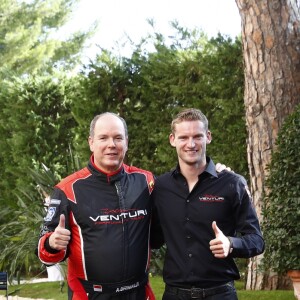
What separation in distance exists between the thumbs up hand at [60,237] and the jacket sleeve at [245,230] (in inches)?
34.0

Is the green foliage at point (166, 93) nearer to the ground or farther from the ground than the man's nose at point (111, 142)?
farther from the ground

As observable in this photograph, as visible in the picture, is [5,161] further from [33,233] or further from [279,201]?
[279,201]

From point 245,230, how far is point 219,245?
1.07 feet

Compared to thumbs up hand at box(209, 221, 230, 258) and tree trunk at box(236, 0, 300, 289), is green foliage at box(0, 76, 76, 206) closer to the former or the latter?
tree trunk at box(236, 0, 300, 289)

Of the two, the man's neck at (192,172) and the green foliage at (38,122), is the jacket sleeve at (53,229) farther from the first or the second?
the green foliage at (38,122)

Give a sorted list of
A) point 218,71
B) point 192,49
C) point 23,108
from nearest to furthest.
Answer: point 218,71
point 192,49
point 23,108

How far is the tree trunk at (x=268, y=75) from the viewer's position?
768 centimetres

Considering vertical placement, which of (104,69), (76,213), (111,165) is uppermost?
(104,69)

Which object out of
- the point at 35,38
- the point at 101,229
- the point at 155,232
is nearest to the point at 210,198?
the point at 155,232

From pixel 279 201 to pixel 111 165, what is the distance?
2.76m

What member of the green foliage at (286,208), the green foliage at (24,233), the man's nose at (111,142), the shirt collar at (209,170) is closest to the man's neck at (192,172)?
the shirt collar at (209,170)

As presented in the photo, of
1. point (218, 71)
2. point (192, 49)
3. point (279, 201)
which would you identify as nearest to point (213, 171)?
point (279, 201)

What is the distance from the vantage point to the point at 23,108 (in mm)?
13094

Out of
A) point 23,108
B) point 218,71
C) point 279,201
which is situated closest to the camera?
point 279,201
